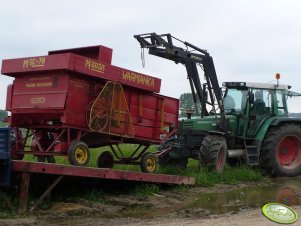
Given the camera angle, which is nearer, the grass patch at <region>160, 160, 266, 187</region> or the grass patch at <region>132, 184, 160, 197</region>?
the grass patch at <region>132, 184, 160, 197</region>

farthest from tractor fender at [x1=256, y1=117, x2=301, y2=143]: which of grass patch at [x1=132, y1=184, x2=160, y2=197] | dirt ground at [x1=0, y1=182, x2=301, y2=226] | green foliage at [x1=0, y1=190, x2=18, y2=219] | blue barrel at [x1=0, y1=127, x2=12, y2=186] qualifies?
blue barrel at [x1=0, y1=127, x2=12, y2=186]

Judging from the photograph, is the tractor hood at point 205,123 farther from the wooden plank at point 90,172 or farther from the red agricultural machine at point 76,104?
the red agricultural machine at point 76,104

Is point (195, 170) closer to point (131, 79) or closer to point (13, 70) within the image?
point (131, 79)

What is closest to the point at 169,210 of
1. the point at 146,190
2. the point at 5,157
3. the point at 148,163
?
the point at 146,190

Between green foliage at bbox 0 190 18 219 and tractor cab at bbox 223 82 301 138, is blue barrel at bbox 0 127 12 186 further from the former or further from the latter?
tractor cab at bbox 223 82 301 138

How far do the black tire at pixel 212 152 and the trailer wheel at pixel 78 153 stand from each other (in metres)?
3.81

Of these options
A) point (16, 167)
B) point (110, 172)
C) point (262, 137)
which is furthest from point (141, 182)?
point (262, 137)

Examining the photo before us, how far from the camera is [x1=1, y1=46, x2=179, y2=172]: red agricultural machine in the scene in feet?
30.3

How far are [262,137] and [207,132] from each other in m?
1.58

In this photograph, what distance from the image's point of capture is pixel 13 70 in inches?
383

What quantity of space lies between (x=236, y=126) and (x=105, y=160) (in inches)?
173

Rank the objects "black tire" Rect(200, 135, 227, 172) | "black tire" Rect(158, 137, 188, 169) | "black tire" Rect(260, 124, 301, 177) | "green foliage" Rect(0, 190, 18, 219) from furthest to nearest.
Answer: "black tire" Rect(260, 124, 301, 177), "black tire" Rect(158, 137, 188, 169), "black tire" Rect(200, 135, 227, 172), "green foliage" Rect(0, 190, 18, 219)

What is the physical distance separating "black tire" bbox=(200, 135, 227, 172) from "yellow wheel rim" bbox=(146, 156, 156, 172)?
5.60 ft

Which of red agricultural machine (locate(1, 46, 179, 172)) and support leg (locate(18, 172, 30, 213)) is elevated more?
red agricultural machine (locate(1, 46, 179, 172))
